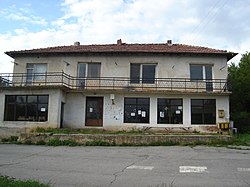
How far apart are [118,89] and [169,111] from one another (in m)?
4.52

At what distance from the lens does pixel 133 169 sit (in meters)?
9.62

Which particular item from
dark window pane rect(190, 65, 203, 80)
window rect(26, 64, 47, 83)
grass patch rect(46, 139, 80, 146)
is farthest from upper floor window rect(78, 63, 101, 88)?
dark window pane rect(190, 65, 203, 80)

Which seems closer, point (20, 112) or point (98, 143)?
point (98, 143)

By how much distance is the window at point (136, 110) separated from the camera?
72.5ft

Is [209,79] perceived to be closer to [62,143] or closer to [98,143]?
[98,143]

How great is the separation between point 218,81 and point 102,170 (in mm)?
16294

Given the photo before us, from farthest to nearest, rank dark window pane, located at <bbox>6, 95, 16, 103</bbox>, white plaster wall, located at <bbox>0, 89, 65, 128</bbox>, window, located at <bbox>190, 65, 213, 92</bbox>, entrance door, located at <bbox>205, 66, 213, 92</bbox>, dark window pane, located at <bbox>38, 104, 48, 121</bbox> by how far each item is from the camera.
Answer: window, located at <bbox>190, 65, 213, 92</bbox> → entrance door, located at <bbox>205, 66, 213, 92</bbox> → dark window pane, located at <bbox>6, 95, 16, 103</bbox> → dark window pane, located at <bbox>38, 104, 48, 121</bbox> → white plaster wall, located at <bbox>0, 89, 65, 128</bbox>

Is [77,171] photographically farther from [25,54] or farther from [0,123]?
[25,54]

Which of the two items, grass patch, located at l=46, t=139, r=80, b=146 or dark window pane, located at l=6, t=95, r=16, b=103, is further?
dark window pane, located at l=6, t=95, r=16, b=103

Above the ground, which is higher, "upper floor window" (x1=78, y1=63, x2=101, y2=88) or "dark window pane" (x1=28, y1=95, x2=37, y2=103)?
"upper floor window" (x1=78, y1=63, x2=101, y2=88)

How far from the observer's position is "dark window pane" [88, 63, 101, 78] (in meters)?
23.6

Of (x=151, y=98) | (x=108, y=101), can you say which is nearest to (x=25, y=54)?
(x=108, y=101)

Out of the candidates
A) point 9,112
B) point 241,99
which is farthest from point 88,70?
point 241,99

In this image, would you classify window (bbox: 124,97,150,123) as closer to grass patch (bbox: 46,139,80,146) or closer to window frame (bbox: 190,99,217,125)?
window frame (bbox: 190,99,217,125)
